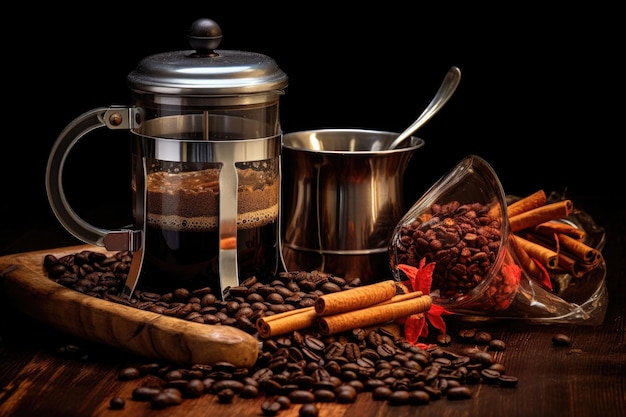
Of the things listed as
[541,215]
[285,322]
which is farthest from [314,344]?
[541,215]

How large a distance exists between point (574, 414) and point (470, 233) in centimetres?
65

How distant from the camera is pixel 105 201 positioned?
4.22 m

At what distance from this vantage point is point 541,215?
10.9 feet

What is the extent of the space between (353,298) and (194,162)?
1.63ft

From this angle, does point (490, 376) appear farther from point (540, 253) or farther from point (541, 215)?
point (541, 215)

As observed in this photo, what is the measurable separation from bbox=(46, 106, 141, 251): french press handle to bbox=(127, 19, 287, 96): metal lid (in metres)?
0.09

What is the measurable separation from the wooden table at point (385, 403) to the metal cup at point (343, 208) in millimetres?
349

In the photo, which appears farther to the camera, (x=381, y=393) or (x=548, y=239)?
(x=548, y=239)

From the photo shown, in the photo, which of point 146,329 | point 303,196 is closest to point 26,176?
point 303,196

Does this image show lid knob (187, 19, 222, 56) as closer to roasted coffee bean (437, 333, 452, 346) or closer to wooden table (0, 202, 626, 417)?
wooden table (0, 202, 626, 417)

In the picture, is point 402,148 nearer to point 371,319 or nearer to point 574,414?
point 371,319

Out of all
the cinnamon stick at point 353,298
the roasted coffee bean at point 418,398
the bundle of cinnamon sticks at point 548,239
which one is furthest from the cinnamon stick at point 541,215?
the roasted coffee bean at point 418,398

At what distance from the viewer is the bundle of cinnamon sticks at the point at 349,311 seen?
2.76m

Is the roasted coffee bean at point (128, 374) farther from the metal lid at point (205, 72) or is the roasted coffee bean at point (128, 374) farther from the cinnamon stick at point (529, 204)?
the cinnamon stick at point (529, 204)
